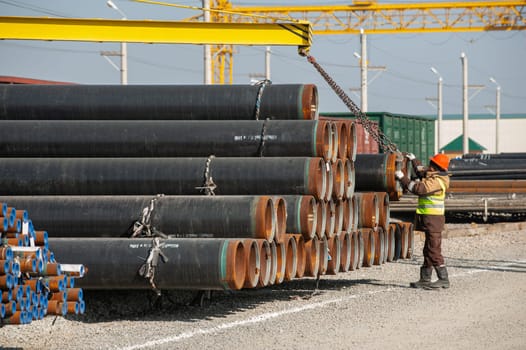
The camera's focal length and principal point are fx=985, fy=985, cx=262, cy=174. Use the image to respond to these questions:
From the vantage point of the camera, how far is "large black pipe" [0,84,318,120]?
41.0 feet

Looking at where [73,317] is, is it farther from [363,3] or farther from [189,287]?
[363,3]

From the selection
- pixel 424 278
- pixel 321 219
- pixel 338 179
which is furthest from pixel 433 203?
pixel 321 219

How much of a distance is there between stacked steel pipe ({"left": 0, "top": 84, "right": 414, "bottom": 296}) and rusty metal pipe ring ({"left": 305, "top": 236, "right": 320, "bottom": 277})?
0.05 ft

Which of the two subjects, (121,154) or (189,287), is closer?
(189,287)

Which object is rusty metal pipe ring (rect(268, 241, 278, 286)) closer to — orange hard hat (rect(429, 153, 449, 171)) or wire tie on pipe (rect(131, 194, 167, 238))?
wire tie on pipe (rect(131, 194, 167, 238))

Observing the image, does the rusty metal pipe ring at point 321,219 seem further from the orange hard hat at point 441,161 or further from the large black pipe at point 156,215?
the orange hard hat at point 441,161

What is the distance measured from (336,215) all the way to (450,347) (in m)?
4.27

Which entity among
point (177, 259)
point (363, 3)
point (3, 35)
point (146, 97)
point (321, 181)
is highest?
point (363, 3)

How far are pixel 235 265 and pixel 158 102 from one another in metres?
3.25

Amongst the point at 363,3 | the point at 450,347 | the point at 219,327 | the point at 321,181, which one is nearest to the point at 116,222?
the point at 219,327

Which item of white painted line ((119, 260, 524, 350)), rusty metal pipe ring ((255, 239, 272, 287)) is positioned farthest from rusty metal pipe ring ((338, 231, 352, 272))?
rusty metal pipe ring ((255, 239, 272, 287))

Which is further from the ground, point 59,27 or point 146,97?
point 59,27

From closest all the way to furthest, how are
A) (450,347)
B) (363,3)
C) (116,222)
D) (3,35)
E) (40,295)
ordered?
(40,295) → (450,347) → (116,222) → (3,35) → (363,3)

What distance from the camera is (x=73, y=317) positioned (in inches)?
444
